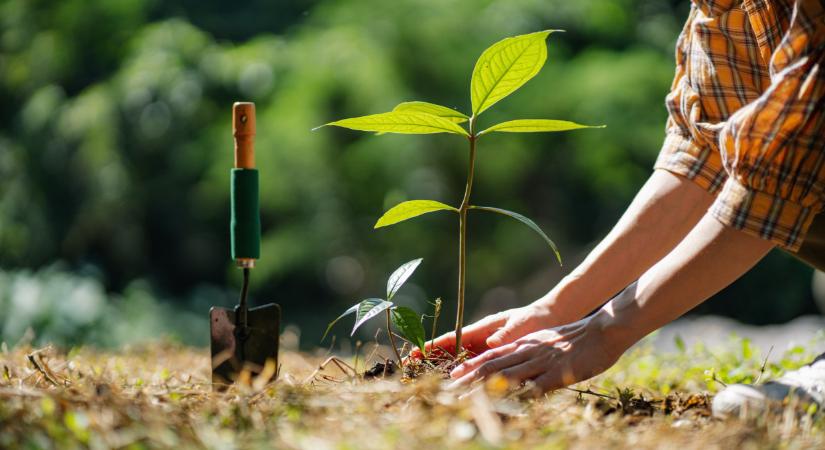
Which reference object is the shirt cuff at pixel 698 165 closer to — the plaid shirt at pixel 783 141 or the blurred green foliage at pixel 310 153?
the plaid shirt at pixel 783 141

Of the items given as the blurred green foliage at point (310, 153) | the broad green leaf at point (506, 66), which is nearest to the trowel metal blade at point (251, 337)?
the broad green leaf at point (506, 66)

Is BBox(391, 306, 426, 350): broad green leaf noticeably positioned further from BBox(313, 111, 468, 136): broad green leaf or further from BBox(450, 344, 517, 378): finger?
BBox(313, 111, 468, 136): broad green leaf

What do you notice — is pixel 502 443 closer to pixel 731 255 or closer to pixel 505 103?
pixel 731 255

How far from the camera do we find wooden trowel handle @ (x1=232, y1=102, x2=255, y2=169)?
1.45 metres

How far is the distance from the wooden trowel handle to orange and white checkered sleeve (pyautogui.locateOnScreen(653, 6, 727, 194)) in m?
0.86

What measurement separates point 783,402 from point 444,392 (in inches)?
20.6

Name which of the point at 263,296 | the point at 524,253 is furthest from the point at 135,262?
the point at 524,253

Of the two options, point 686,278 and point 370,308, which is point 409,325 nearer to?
point 370,308

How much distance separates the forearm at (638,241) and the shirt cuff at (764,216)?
15.8 inches

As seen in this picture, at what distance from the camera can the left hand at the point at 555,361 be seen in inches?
53.7

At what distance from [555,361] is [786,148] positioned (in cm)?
49

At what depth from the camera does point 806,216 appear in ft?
4.38

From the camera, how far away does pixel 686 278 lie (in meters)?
1.34

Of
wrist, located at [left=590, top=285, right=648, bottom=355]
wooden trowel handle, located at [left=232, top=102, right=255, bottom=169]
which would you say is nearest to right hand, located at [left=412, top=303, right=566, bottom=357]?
wrist, located at [left=590, top=285, right=648, bottom=355]
